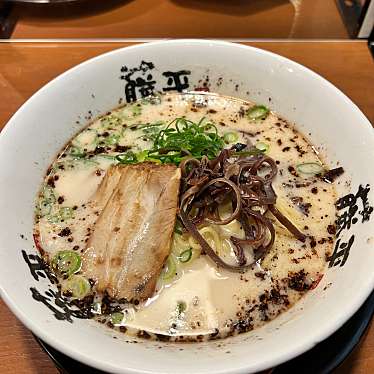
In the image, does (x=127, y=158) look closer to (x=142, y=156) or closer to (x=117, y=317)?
(x=142, y=156)

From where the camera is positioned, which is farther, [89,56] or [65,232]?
[89,56]

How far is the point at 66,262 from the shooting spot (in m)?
1.54

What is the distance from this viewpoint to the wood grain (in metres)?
2.77

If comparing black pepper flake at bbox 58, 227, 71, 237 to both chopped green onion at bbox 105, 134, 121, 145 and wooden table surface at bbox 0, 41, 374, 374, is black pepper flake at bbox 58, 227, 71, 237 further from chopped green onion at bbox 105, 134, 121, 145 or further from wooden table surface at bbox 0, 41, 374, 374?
wooden table surface at bbox 0, 41, 374, 374

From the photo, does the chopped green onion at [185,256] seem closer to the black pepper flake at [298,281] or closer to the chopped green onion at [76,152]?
the black pepper flake at [298,281]

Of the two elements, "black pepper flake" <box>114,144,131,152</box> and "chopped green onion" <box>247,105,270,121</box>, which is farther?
"chopped green onion" <box>247,105,270,121</box>

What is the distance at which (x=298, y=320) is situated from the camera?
1.30 m

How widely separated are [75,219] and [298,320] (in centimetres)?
81

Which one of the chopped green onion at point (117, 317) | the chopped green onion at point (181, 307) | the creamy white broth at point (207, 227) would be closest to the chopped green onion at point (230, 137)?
the creamy white broth at point (207, 227)

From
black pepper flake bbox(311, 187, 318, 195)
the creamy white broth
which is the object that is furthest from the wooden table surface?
black pepper flake bbox(311, 187, 318, 195)

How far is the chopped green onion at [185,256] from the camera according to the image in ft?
4.95

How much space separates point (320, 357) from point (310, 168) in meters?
0.73

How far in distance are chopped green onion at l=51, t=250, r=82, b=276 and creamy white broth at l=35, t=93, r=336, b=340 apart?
24 millimetres

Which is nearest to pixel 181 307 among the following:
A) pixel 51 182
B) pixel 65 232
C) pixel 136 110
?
pixel 65 232
